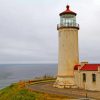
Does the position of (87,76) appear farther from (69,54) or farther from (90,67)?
(69,54)

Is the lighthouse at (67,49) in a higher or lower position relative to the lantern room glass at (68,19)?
lower

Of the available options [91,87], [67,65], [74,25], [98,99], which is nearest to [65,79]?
[67,65]

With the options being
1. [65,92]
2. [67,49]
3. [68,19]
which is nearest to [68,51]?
[67,49]

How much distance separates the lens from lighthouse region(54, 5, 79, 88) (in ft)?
131

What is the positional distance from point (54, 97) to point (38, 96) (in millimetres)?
1832

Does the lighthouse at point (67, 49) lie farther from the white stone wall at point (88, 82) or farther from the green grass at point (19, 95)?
the green grass at point (19, 95)

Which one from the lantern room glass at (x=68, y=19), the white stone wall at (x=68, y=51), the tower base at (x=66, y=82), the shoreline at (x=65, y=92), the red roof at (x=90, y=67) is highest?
the lantern room glass at (x=68, y=19)

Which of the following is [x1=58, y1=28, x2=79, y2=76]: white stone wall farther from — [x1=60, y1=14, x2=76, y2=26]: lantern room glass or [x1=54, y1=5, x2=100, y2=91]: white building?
[x1=60, y1=14, x2=76, y2=26]: lantern room glass

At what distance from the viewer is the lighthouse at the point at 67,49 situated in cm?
3994

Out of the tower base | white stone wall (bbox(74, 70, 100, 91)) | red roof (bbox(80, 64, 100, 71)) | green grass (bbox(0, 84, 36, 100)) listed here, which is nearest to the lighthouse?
the tower base

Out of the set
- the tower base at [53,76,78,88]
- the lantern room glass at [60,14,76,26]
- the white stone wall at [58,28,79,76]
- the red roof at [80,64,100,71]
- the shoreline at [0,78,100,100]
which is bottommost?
the shoreline at [0,78,100,100]

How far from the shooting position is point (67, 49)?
39906 millimetres

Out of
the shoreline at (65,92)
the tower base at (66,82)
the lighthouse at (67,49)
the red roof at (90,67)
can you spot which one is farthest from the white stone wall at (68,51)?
the shoreline at (65,92)

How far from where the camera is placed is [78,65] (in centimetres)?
3981
